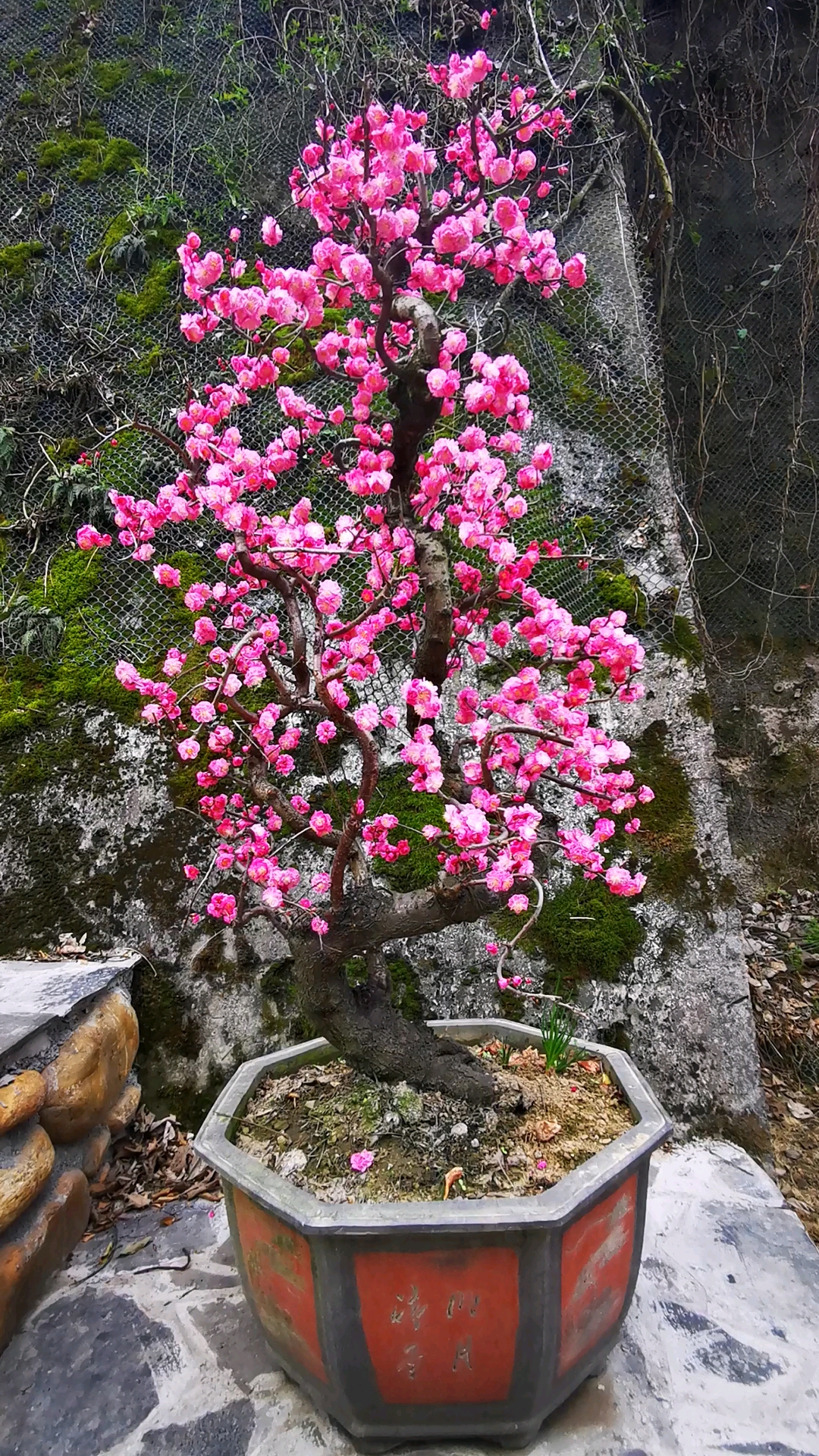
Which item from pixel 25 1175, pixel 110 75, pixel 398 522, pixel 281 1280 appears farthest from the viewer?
pixel 110 75

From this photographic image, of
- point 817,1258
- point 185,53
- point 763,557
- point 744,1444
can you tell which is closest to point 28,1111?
point 744,1444

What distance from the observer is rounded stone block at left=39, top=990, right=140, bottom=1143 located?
1850 millimetres

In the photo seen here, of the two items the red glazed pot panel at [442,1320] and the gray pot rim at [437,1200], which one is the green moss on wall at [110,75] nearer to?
the gray pot rim at [437,1200]

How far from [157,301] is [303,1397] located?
372 centimetres

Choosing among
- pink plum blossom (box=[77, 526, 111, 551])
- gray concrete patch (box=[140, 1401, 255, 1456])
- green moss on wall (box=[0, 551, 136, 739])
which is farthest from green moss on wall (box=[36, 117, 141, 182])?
gray concrete patch (box=[140, 1401, 255, 1456])

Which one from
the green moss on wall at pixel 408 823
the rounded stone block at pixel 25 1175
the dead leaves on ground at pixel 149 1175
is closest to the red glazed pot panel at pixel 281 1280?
the rounded stone block at pixel 25 1175

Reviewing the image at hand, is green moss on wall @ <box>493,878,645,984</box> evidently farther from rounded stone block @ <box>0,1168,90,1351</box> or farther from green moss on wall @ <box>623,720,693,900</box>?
rounded stone block @ <box>0,1168,90,1351</box>

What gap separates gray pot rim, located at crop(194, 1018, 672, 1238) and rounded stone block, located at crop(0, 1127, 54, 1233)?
0.54 meters

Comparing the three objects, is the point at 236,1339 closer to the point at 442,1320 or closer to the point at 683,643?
the point at 442,1320

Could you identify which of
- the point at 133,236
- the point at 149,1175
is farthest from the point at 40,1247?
the point at 133,236

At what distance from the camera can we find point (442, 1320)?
1154 millimetres

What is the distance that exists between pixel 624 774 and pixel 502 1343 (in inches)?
41.5

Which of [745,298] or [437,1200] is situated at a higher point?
[745,298]

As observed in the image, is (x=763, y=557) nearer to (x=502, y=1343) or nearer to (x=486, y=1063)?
(x=486, y=1063)
